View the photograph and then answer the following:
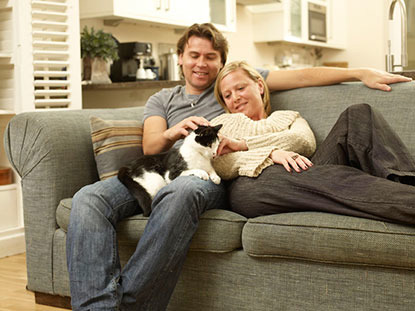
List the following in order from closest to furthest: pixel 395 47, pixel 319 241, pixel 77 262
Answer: pixel 319 241, pixel 77 262, pixel 395 47

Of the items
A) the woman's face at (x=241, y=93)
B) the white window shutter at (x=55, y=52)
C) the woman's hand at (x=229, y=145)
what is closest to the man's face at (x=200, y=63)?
the woman's face at (x=241, y=93)

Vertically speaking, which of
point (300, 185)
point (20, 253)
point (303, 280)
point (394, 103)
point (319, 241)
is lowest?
point (20, 253)

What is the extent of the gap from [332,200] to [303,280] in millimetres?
268

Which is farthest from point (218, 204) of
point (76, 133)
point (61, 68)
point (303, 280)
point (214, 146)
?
point (61, 68)

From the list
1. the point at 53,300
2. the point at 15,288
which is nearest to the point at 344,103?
the point at 53,300

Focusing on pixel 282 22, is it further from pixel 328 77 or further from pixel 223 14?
pixel 328 77

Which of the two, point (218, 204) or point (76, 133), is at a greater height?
point (76, 133)

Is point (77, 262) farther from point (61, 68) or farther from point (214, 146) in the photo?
point (61, 68)

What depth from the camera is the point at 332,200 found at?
185cm

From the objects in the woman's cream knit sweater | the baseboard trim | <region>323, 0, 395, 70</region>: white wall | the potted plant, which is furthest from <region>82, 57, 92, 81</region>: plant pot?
<region>323, 0, 395, 70</region>: white wall

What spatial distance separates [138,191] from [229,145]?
0.37m

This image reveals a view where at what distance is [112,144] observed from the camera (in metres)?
2.36

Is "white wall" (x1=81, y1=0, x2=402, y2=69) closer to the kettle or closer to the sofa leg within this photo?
the kettle

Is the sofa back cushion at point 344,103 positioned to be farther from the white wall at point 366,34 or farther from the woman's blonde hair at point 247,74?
the white wall at point 366,34
